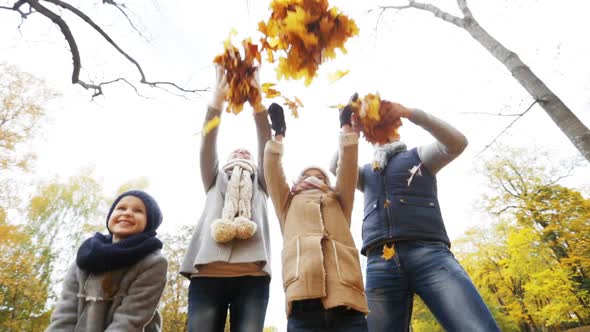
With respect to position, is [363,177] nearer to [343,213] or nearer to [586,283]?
[343,213]

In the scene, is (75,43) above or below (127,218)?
above

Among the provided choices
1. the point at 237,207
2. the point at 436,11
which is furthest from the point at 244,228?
the point at 436,11

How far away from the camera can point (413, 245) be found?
217 cm

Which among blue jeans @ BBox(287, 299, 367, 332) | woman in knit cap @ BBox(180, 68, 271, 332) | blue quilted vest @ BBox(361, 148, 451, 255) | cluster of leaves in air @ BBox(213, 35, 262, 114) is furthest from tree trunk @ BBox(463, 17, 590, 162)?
cluster of leaves in air @ BBox(213, 35, 262, 114)

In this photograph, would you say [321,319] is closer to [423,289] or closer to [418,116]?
[423,289]

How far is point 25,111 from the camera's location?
17094mm

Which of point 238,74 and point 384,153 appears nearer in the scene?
point 238,74

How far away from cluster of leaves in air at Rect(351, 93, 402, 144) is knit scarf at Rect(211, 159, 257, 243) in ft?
3.47

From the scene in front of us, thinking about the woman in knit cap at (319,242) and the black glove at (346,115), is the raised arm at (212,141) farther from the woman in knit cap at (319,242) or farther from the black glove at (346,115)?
the black glove at (346,115)

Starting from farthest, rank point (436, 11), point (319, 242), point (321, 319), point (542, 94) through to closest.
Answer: point (436, 11)
point (542, 94)
point (319, 242)
point (321, 319)

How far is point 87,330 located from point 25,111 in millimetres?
20501

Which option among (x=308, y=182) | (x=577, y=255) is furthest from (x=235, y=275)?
(x=577, y=255)

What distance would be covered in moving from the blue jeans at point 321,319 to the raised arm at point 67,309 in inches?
56.9

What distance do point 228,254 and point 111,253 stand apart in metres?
0.81
